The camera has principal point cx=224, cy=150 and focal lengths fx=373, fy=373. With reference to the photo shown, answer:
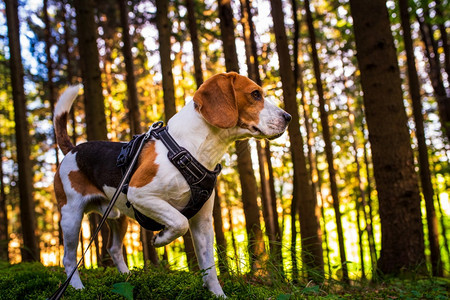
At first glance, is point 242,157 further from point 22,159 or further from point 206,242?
point 22,159

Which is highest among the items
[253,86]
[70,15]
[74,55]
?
[70,15]

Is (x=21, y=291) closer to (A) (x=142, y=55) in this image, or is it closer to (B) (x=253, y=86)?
(B) (x=253, y=86)

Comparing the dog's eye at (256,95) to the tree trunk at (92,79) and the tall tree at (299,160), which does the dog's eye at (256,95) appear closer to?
the tall tree at (299,160)

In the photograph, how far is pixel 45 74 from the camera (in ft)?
50.1

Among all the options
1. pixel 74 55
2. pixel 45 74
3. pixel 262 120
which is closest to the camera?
pixel 262 120

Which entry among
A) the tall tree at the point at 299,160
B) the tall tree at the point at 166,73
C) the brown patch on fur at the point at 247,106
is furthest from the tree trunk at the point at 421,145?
the brown patch on fur at the point at 247,106

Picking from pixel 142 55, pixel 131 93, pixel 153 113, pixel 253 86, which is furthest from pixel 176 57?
pixel 253 86

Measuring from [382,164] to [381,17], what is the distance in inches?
93.8

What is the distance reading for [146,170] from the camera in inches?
119

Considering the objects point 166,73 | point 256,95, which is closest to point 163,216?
point 256,95

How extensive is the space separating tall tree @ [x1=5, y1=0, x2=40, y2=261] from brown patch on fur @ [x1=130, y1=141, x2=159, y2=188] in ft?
22.4

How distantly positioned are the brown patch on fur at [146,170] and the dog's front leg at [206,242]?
1.86 ft

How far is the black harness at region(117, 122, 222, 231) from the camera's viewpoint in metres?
2.97

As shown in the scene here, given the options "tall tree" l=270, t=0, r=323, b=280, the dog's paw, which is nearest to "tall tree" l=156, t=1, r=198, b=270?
"tall tree" l=270, t=0, r=323, b=280
